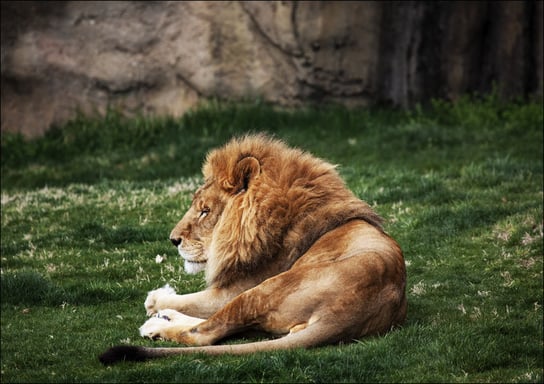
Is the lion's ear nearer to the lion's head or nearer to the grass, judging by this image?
the lion's head

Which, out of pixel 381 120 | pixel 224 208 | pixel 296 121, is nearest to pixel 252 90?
pixel 296 121

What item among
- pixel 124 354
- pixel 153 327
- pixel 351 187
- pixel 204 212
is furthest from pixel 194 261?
pixel 351 187

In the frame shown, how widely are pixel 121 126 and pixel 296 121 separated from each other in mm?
2300

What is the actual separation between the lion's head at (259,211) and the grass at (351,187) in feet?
2.17

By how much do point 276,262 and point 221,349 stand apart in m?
0.83

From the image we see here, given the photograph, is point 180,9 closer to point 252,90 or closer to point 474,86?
point 252,90

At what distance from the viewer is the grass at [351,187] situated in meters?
5.34

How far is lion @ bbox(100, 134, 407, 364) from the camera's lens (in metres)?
5.45

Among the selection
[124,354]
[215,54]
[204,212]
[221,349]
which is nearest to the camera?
[124,354]

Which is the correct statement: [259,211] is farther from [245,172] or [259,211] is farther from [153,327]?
[153,327]

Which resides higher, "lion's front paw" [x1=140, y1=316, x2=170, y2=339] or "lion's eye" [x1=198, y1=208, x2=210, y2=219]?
"lion's eye" [x1=198, y1=208, x2=210, y2=219]

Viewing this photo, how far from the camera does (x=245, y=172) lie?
6.17 meters

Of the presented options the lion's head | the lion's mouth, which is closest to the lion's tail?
the lion's head

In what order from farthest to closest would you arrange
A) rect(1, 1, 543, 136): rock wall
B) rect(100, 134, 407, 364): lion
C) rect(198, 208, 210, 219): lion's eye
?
1. rect(1, 1, 543, 136): rock wall
2. rect(198, 208, 210, 219): lion's eye
3. rect(100, 134, 407, 364): lion
